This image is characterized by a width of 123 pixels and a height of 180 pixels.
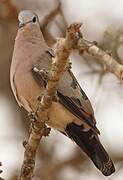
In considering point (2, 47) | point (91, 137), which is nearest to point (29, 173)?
point (91, 137)

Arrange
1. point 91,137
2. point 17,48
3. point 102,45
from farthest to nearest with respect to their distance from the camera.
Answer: point 102,45 → point 17,48 → point 91,137

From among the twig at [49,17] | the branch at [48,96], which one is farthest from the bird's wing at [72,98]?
the twig at [49,17]

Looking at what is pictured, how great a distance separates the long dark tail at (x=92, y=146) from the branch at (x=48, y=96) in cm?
52

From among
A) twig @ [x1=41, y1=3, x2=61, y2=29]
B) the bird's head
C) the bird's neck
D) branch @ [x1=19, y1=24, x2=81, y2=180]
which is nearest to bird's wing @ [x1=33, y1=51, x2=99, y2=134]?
the bird's neck

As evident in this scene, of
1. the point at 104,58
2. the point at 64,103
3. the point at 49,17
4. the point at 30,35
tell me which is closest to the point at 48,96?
the point at 104,58

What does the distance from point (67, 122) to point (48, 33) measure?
1099 millimetres

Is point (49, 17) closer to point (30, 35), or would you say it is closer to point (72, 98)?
point (30, 35)

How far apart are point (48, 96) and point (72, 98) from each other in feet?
2.85

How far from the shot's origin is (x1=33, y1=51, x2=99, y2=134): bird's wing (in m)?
3.04

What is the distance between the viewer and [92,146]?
9.96ft

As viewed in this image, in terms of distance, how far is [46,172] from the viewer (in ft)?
13.1

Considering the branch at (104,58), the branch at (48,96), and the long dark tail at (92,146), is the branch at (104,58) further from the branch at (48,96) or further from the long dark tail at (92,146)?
the long dark tail at (92,146)

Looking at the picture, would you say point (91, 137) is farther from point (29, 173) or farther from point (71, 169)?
point (71, 169)

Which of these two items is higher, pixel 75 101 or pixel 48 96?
pixel 48 96
